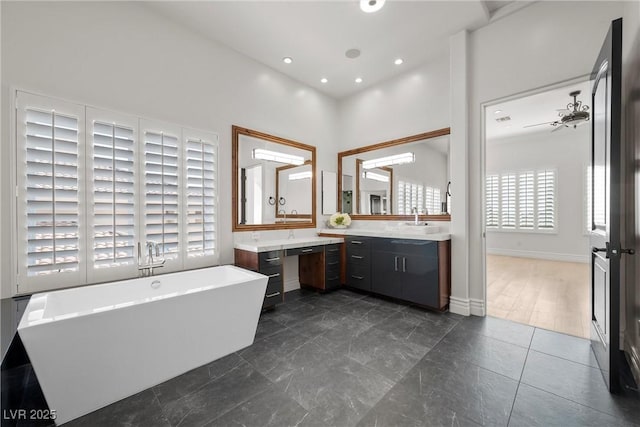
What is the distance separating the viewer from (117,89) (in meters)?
2.48

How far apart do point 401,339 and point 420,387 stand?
26.8 inches

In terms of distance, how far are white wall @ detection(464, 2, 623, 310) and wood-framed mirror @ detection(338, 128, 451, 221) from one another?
39 centimetres

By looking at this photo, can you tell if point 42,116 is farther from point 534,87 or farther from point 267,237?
point 534,87

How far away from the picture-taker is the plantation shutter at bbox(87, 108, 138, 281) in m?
2.31

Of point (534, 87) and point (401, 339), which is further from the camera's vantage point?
point (534, 87)

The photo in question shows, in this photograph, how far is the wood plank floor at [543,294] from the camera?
2.84 m

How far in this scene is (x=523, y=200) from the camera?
6715 mm

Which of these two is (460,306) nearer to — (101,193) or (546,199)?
(101,193)

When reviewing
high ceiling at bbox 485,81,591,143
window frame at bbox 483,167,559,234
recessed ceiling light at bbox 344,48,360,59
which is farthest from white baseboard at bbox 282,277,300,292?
window frame at bbox 483,167,559,234

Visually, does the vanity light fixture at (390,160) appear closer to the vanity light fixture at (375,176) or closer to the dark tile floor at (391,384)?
the vanity light fixture at (375,176)

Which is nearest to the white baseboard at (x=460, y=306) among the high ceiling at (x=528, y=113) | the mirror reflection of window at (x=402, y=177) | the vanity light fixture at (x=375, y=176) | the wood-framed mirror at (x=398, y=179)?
the wood-framed mirror at (x=398, y=179)

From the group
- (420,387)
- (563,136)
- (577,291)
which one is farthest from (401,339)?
(563,136)

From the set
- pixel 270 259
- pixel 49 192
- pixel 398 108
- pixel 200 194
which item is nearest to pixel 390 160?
pixel 398 108

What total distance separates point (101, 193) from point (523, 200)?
28.0 ft
